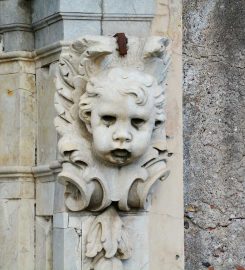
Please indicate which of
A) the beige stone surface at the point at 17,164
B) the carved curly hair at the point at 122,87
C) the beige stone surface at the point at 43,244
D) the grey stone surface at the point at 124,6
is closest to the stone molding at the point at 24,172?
the beige stone surface at the point at 17,164

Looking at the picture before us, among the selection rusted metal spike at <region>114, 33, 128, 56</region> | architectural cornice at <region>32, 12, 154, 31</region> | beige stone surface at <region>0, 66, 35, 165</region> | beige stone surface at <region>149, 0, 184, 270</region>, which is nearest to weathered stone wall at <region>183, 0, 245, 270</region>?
beige stone surface at <region>149, 0, 184, 270</region>

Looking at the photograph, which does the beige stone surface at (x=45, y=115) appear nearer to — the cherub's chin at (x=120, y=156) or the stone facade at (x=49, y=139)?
the stone facade at (x=49, y=139)

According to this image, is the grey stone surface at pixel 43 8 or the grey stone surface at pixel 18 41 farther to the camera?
the grey stone surface at pixel 18 41

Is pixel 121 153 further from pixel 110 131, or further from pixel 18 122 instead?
pixel 18 122

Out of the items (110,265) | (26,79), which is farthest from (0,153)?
A: (110,265)

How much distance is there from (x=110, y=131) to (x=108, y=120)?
Result: 0.04m

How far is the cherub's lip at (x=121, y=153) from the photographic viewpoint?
4402 millimetres

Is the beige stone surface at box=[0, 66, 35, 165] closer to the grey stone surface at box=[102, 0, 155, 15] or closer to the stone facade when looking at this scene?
the stone facade

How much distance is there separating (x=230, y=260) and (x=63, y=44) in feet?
3.00

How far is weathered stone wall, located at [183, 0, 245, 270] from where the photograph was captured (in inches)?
189

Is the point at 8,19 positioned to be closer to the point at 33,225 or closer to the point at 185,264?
the point at 33,225

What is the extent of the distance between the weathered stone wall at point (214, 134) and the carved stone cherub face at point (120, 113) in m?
0.38

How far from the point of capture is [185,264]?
188 inches

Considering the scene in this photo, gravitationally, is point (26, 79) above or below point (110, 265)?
above
